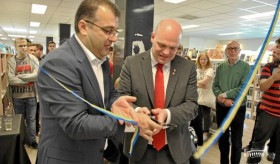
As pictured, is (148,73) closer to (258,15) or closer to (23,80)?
(23,80)

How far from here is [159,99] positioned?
1.40 meters

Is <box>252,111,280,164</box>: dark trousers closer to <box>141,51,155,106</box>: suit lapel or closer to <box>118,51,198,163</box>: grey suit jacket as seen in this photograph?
<box>118,51,198,163</box>: grey suit jacket

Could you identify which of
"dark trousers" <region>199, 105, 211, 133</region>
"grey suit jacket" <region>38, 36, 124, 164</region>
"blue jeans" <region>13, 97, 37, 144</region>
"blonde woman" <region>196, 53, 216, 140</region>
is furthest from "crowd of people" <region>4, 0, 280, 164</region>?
"blue jeans" <region>13, 97, 37, 144</region>

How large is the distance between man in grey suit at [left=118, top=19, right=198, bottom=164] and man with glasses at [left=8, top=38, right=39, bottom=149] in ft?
7.72

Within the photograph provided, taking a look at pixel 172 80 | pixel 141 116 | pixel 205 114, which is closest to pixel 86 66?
pixel 141 116

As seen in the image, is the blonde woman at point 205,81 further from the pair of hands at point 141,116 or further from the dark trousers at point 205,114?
the pair of hands at point 141,116

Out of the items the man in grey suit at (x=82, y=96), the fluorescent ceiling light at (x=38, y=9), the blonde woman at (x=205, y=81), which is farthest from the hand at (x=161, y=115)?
the fluorescent ceiling light at (x=38, y=9)

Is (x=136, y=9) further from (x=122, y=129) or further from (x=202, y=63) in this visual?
(x=122, y=129)

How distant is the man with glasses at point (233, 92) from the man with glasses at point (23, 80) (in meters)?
2.75

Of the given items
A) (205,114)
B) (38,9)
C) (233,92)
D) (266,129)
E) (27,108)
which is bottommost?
(205,114)

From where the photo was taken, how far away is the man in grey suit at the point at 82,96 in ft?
3.09

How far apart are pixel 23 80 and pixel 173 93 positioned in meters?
2.69

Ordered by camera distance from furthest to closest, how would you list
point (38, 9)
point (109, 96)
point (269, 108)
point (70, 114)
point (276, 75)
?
point (38, 9) → point (269, 108) → point (276, 75) → point (109, 96) → point (70, 114)

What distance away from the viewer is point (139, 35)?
12.9 feet
